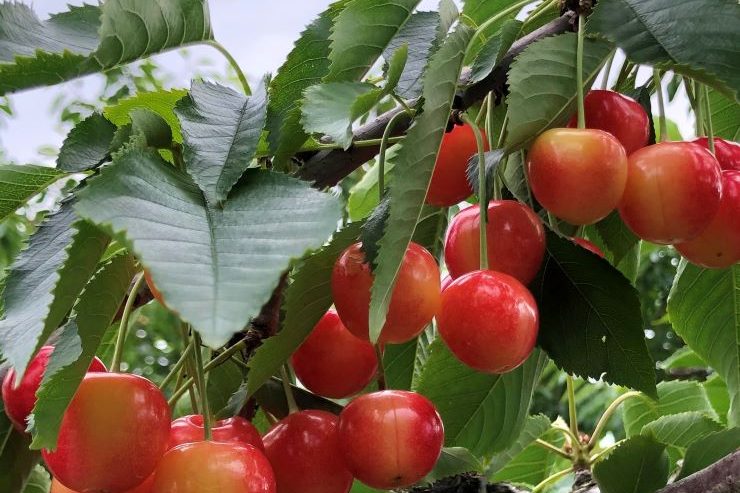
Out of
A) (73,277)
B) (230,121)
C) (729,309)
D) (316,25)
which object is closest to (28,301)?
(73,277)

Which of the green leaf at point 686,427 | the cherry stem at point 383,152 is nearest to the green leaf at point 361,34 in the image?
the cherry stem at point 383,152

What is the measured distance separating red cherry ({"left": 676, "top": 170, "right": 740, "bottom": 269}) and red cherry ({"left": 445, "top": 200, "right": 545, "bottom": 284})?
0.13 meters

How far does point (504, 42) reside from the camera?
2.25 ft

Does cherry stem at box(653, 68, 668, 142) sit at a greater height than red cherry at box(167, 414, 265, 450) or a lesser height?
greater

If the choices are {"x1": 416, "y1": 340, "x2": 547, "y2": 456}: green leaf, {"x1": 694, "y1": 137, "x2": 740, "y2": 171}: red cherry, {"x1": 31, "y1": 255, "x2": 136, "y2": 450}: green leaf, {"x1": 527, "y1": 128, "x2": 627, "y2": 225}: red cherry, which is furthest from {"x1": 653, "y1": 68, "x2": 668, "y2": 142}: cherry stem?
{"x1": 31, "y1": 255, "x2": 136, "y2": 450}: green leaf

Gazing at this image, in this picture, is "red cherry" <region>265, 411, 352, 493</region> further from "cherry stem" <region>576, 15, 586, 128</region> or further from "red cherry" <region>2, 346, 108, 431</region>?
"cherry stem" <region>576, 15, 586, 128</region>

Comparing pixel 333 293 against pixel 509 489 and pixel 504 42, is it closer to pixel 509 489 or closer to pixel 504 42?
pixel 504 42

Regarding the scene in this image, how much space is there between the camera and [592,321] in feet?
2.32

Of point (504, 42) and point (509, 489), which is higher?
point (504, 42)

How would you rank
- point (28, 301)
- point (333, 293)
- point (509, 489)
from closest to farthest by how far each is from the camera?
point (28, 301), point (333, 293), point (509, 489)

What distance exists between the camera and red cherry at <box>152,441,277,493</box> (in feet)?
1.77

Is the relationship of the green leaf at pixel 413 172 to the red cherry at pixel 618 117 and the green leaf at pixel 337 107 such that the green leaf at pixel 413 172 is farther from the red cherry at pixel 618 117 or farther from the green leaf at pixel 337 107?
the red cherry at pixel 618 117

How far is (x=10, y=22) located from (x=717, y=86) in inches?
18.3

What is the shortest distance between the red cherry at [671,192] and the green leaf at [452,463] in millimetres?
275
